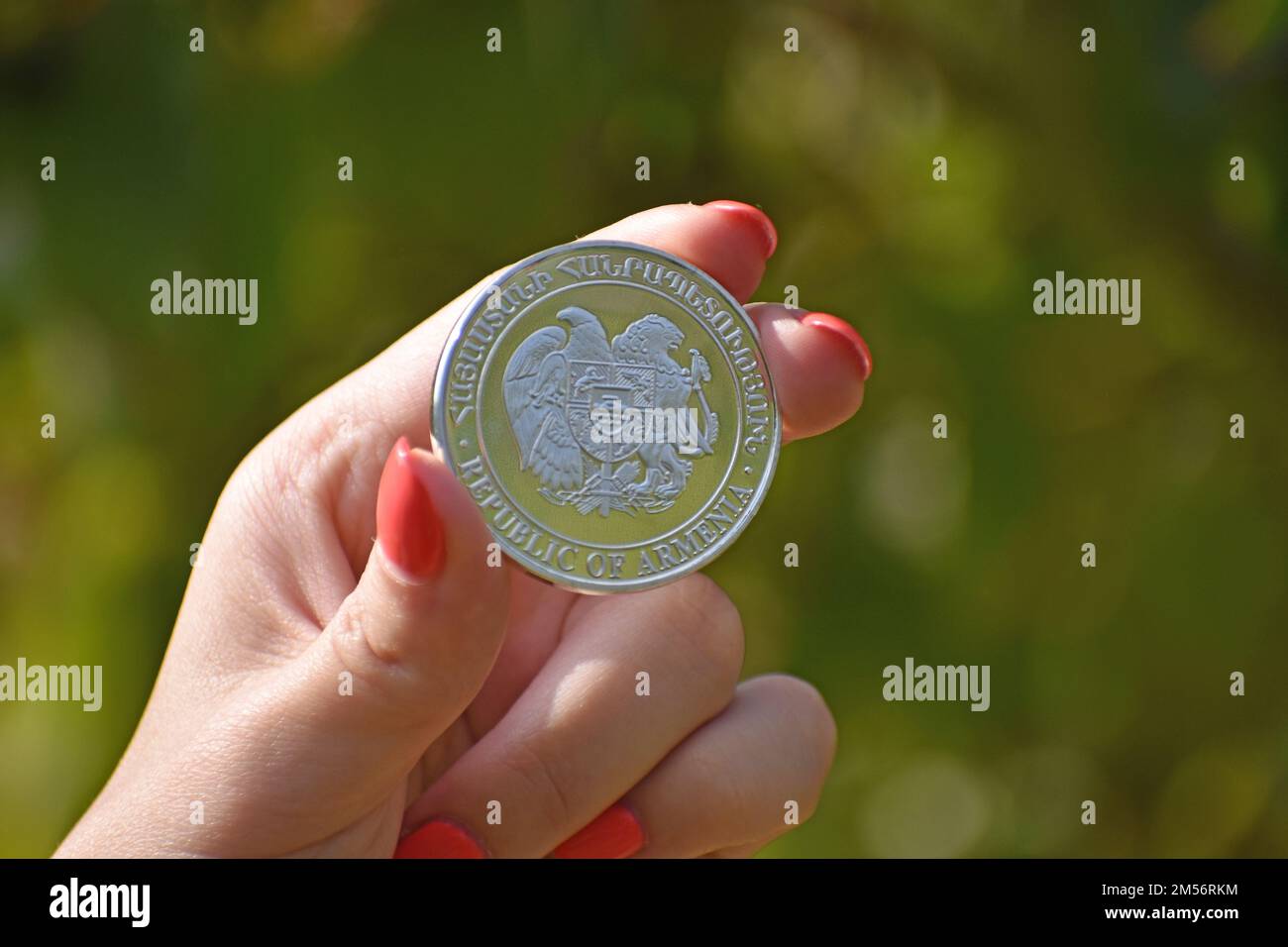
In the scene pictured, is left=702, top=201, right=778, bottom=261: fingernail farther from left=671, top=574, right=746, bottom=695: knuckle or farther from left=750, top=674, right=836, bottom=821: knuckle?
left=750, top=674, right=836, bottom=821: knuckle

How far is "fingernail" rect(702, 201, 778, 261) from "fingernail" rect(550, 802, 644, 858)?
600 mm

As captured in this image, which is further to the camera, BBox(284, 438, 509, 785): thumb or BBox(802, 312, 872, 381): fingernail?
BBox(802, 312, 872, 381): fingernail

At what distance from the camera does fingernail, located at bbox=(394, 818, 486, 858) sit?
1.07m

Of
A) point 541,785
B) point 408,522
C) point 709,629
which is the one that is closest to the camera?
point 408,522

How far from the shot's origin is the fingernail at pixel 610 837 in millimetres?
Result: 1166

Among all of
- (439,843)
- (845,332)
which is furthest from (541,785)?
(845,332)

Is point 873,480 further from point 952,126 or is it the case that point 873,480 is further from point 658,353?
point 658,353

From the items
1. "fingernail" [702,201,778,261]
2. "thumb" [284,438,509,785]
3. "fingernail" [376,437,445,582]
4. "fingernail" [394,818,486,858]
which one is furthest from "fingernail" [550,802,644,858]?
"fingernail" [702,201,778,261]

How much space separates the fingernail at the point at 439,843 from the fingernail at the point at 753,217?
2.13ft

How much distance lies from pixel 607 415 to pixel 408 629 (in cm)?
28

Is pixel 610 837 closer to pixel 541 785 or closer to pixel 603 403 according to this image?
pixel 541 785

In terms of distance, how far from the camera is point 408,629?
83 centimetres

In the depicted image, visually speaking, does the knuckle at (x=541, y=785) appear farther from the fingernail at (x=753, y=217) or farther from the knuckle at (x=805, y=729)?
the fingernail at (x=753, y=217)

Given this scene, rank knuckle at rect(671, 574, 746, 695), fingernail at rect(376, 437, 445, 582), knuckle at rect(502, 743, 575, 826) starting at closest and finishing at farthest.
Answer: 1. fingernail at rect(376, 437, 445, 582)
2. knuckle at rect(502, 743, 575, 826)
3. knuckle at rect(671, 574, 746, 695)
